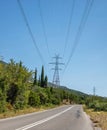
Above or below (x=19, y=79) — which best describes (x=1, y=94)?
below

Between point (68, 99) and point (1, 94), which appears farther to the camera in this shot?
point (68, 99)

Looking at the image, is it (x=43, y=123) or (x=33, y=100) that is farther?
(x=33, y=100)

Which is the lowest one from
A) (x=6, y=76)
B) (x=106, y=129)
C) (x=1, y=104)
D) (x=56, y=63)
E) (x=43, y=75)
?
(x=106, y=129)

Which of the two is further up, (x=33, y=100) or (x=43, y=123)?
(x=33, y=100)

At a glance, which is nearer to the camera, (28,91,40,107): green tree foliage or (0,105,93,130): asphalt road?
(0,105,93,130): asphalt road

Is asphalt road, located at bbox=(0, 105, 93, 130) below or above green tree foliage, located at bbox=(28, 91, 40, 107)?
below

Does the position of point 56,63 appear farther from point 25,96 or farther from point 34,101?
point 25,96

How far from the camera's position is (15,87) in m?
54.2

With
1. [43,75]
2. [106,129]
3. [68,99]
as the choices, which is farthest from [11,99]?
[68,99]

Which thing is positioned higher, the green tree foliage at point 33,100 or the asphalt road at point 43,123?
the green tree foliage at point 33,100

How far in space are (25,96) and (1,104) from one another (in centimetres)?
1524

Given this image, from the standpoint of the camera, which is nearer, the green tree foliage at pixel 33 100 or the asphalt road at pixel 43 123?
the asphalt road at pixel 43 123

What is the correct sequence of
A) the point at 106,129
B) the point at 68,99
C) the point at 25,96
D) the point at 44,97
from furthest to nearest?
the point at 68,99 < the point at 44,97 < the point at 25,96 < the point at 106,129

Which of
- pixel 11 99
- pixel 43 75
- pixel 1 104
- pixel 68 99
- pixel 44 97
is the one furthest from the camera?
pixel 68 99
